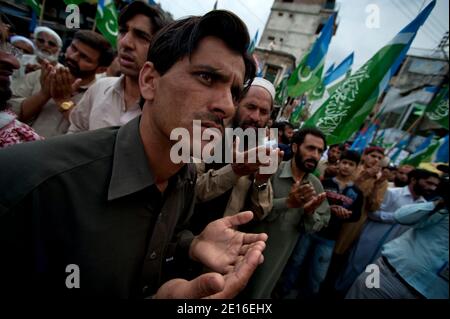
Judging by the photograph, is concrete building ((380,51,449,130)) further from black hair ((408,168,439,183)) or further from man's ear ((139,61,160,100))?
man's ear ((139,61,160,100))

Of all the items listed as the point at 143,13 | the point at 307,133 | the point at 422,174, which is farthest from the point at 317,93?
the point at 143,13

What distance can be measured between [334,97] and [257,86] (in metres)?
1.39

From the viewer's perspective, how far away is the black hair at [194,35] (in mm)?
1029

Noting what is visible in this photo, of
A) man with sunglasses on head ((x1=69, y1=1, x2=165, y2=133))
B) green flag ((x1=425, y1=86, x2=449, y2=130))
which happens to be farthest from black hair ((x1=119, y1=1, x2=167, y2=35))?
green flag ((x1=425, y1=86, x2=449, y2=130))

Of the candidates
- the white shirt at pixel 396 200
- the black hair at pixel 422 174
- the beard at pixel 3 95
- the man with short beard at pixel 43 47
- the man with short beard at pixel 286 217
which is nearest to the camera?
the beard at pixel 3 95

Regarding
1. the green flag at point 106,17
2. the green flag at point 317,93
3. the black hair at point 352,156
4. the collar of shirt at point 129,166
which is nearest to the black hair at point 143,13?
the collar of shirt at point 129,166

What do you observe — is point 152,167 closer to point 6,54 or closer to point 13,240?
point 13,240

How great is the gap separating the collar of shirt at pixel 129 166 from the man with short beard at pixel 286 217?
149 centimetres

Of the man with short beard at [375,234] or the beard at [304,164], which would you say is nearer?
the beard at [304,164]

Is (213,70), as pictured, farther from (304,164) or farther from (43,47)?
(43,47)

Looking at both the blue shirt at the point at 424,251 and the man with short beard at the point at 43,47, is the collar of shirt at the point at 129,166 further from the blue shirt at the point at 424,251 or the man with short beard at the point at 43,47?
the man with short beard at the point at 43,47

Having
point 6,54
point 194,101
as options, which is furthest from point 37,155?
point 6,54

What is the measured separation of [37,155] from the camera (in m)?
0.85
